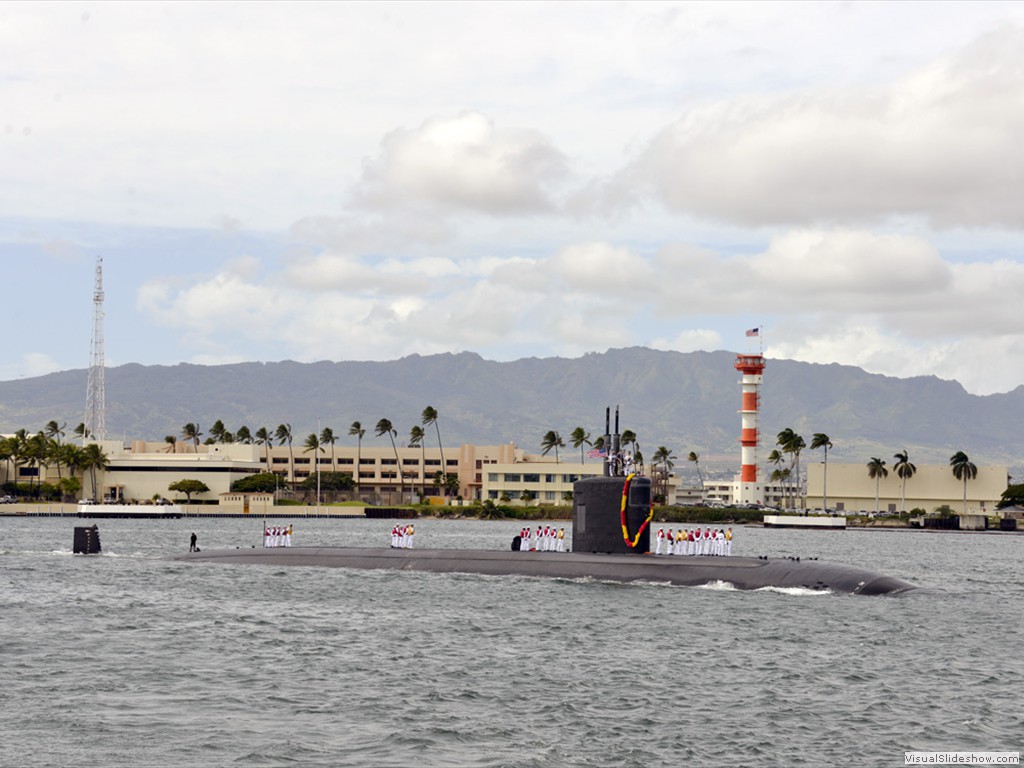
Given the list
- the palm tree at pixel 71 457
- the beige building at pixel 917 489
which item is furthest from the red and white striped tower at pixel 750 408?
the palm tree at pixel 71 457

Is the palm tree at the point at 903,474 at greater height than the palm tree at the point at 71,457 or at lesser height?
lesser

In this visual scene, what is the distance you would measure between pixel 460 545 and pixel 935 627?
196 ft

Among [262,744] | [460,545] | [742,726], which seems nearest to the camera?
[262,744]

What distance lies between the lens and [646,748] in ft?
77.7

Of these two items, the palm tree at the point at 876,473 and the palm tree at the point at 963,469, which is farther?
the palm tree at the point at 876,473

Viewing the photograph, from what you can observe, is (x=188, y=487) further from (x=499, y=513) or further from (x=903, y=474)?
(x=903, y=474)

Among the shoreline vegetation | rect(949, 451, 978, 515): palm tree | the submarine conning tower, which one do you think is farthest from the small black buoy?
rect(949, 451, 978, 515): palm tree

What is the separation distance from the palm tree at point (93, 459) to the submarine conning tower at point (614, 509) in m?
131

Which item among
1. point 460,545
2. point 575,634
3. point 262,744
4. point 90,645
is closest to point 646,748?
point 262,744

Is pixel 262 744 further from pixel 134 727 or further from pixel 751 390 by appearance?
pixel 751 390

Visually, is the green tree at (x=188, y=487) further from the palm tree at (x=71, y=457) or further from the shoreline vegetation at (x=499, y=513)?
the palm tree at (x=71, y=457)

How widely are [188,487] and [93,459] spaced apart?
1246 cm

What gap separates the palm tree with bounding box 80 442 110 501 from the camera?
6599 inches

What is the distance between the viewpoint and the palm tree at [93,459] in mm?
167625
